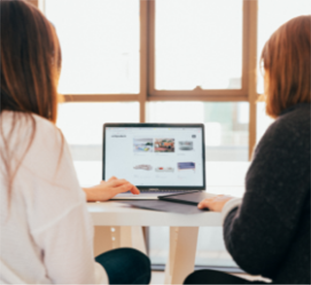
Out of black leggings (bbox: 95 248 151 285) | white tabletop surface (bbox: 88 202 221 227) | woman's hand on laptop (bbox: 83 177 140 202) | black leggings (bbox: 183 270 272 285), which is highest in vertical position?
woman's hand on laptop (bbox: 83 177 140 202)

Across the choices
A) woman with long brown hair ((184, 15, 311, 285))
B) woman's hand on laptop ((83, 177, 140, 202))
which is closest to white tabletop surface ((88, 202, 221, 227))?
woman's hand on laptop ((83, 177, 140, 202))

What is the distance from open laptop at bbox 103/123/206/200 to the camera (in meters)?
1.44

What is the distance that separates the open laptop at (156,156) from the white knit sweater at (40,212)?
2.54 ft

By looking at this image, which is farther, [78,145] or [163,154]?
[78,145]

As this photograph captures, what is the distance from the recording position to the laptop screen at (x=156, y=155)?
1438 mm

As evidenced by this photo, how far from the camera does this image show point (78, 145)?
2354mm

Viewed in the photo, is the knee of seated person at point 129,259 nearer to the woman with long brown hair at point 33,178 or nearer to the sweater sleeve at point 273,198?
the woman with long brown hair at point 33,178

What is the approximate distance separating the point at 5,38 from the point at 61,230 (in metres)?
0.38

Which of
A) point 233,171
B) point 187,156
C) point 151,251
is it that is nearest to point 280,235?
point 187,156

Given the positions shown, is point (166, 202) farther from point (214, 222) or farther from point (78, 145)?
point (78, 145)

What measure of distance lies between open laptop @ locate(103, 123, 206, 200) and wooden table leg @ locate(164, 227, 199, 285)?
17 centimetres

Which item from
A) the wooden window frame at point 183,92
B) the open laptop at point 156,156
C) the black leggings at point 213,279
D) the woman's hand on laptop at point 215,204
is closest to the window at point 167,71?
the wooden window frame at point 183,92

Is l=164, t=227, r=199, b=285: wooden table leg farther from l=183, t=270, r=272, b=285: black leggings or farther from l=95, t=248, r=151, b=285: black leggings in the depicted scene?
l=183, t=270, r=272, b=285: black leggings

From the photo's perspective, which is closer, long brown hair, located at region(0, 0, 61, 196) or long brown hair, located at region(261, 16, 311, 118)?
long brown hair, located at region(0, 0, 61, 196)
